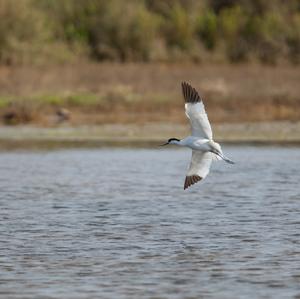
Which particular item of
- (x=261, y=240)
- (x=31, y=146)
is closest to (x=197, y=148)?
(x=261, y=240)

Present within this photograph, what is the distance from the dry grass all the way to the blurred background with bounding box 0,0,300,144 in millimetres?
24

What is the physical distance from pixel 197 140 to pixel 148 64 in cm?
1842

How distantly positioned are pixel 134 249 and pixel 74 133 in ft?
41.4

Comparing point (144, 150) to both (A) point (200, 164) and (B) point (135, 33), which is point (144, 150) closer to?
(A) point (200, 164)

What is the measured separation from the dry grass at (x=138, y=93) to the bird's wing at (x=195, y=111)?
41.1ft

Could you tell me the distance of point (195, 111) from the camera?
1241 centimetres

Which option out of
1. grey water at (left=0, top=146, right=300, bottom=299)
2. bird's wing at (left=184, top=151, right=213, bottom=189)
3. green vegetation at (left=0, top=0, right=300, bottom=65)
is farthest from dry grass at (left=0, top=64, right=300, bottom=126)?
bird's wing at (left=184, top=151, right=213, bottom=189)

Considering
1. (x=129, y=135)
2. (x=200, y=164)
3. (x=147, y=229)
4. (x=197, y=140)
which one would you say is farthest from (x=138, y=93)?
(x=147, y=229)

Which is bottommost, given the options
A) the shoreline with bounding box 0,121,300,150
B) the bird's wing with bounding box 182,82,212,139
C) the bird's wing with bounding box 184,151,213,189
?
the shoreline with bounding box 0,121,300,150

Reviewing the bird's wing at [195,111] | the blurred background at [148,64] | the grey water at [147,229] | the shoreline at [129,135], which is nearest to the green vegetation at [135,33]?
the blurred background at [148,64]

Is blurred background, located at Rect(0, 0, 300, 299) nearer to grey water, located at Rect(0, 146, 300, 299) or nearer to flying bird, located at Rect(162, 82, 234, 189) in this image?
grey water, located at Rect(0, 146, 300, 299)

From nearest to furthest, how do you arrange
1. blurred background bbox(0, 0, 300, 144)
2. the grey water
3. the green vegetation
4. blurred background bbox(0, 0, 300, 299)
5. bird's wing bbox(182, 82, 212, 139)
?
the grey water < blurred background bbox(0, 0, 300, 299) < bird's wing bbox(182, 82, 212, 139) < blurred background bbox(0, 0, 300, 144) < the green vegetation

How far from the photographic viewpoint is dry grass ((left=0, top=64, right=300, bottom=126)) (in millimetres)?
25781

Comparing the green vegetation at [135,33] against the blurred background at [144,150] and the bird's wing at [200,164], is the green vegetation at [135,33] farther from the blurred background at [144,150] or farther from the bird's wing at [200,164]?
the bird's wing at [200,164]
